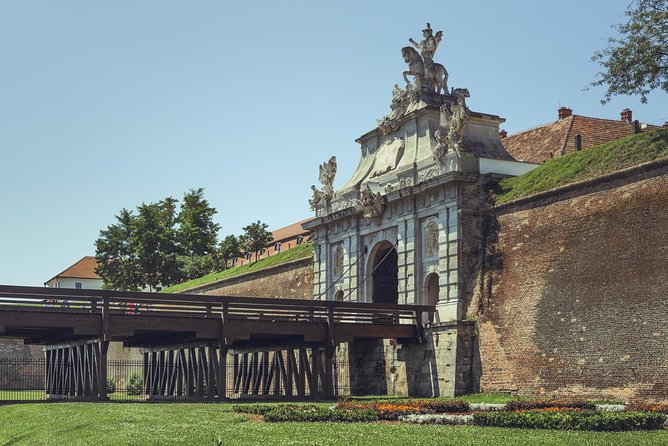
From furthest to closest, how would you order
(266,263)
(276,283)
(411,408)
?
(266,263) < (276,283) < (411,408)

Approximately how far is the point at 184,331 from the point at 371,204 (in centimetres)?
1107

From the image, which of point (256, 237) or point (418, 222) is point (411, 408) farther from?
point (256, 237)

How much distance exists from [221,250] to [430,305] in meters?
37.9

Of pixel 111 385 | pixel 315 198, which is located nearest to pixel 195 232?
pixel 111 385

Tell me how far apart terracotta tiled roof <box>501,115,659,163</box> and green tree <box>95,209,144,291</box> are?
39147mm

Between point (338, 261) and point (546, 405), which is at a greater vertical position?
point (338, 261)

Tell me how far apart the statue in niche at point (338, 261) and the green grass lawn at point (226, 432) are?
19.3 metres

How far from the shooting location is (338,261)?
44.9m

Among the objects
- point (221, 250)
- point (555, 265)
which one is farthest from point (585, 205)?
point (221, 250)

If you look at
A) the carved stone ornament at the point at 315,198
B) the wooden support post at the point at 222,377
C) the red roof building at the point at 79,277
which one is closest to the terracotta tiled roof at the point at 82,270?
the red roof building at the point at 79,277

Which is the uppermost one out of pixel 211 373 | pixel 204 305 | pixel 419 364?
pixel 204 305

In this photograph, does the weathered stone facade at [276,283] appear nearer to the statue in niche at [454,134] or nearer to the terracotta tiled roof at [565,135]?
the terracotta tiled roof at [565,135]

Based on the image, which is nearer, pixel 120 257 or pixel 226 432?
pixel 226 432

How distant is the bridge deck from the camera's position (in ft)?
104
